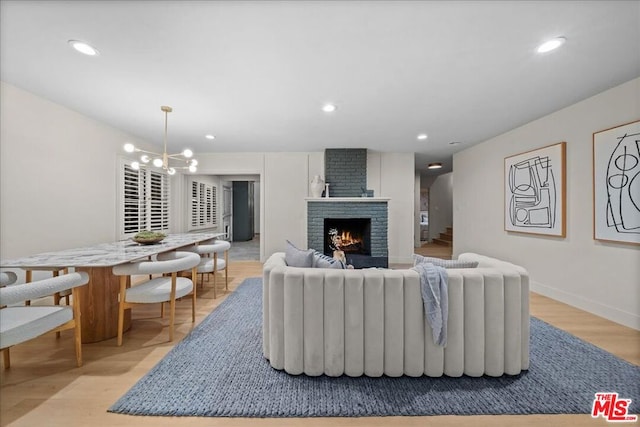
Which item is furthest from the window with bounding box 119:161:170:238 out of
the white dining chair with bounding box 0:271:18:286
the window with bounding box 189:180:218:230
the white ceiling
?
the white dining chair with bounding box 0:271:18:286

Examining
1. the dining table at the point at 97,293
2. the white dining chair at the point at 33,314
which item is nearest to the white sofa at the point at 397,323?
the white dining chair at the point at 33,314

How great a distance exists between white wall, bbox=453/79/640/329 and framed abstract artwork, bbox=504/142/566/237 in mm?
90

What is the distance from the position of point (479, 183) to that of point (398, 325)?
4241 millimetres

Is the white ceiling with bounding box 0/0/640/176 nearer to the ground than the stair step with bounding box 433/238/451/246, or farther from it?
farther from it

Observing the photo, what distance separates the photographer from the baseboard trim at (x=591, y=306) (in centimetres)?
240

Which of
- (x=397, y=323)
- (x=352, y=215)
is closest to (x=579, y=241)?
(x=397, y=323)

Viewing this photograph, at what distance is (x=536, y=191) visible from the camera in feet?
11.1

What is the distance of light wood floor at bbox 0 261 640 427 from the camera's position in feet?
4.41

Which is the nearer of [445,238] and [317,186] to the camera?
[317,186]

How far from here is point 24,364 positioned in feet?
6.00

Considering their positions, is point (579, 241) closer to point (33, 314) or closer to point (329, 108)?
point (329, 108)

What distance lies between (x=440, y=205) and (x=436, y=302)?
27.1 feet

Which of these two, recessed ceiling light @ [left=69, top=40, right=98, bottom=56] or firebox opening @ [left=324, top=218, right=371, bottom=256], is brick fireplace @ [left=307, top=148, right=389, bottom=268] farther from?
recessed ceiling light @ [left=69, top=40, right=98, bottom=56]

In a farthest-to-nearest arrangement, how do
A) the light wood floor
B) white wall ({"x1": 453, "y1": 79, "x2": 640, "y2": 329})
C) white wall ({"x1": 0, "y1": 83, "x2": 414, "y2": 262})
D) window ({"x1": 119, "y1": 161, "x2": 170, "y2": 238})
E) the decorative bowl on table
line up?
window ({"x1": 119, "y1": 161, "x2": 170, "y2": 238}), the decorative bowl on table, white wall ({"x1": 0, "y1": 83, "x2": 414, "y2": 262}), white wall ({"x1": 453, "y1": 79, "x2": 640, "y2": 329}), the light wood floor
